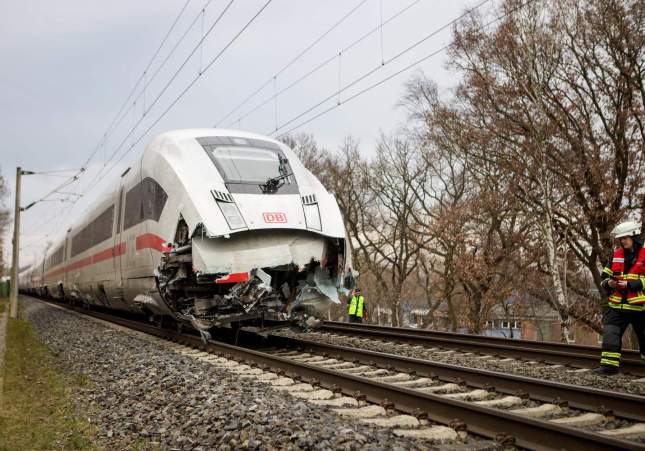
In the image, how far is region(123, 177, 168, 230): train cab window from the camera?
988cm

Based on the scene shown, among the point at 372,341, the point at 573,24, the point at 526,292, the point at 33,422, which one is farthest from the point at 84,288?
the point at 573,24

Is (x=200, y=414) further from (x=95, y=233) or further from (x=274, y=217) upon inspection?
(x=95, y=233)

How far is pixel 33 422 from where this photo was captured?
575 centimetres

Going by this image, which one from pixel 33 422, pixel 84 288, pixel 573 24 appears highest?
pixel 573 24

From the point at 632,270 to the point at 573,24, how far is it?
478 inches

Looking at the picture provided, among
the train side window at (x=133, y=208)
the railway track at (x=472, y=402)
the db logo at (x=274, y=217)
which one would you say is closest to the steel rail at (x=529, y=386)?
the railway track at (x=472, y=402)

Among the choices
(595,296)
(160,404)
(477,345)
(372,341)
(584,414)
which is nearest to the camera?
(584,414)

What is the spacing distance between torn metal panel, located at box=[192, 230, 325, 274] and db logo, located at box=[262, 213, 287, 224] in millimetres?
204

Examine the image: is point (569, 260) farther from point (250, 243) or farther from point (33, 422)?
point (33, 422)

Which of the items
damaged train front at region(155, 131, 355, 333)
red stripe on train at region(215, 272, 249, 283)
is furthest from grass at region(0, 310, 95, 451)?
red stripe on train at region(215, 272, 249, 283)

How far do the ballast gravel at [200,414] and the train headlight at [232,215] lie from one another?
6.60ft

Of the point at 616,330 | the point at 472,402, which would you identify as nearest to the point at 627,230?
the point at 616,330

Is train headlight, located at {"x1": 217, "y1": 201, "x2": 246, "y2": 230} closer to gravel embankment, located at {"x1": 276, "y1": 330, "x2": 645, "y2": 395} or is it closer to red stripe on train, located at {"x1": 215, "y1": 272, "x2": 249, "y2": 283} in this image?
red stripe on train, located at {"x1": 215, "y1": 272, "x2": 249, "y2": 283}

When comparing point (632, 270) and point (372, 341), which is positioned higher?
point (632, 270)
